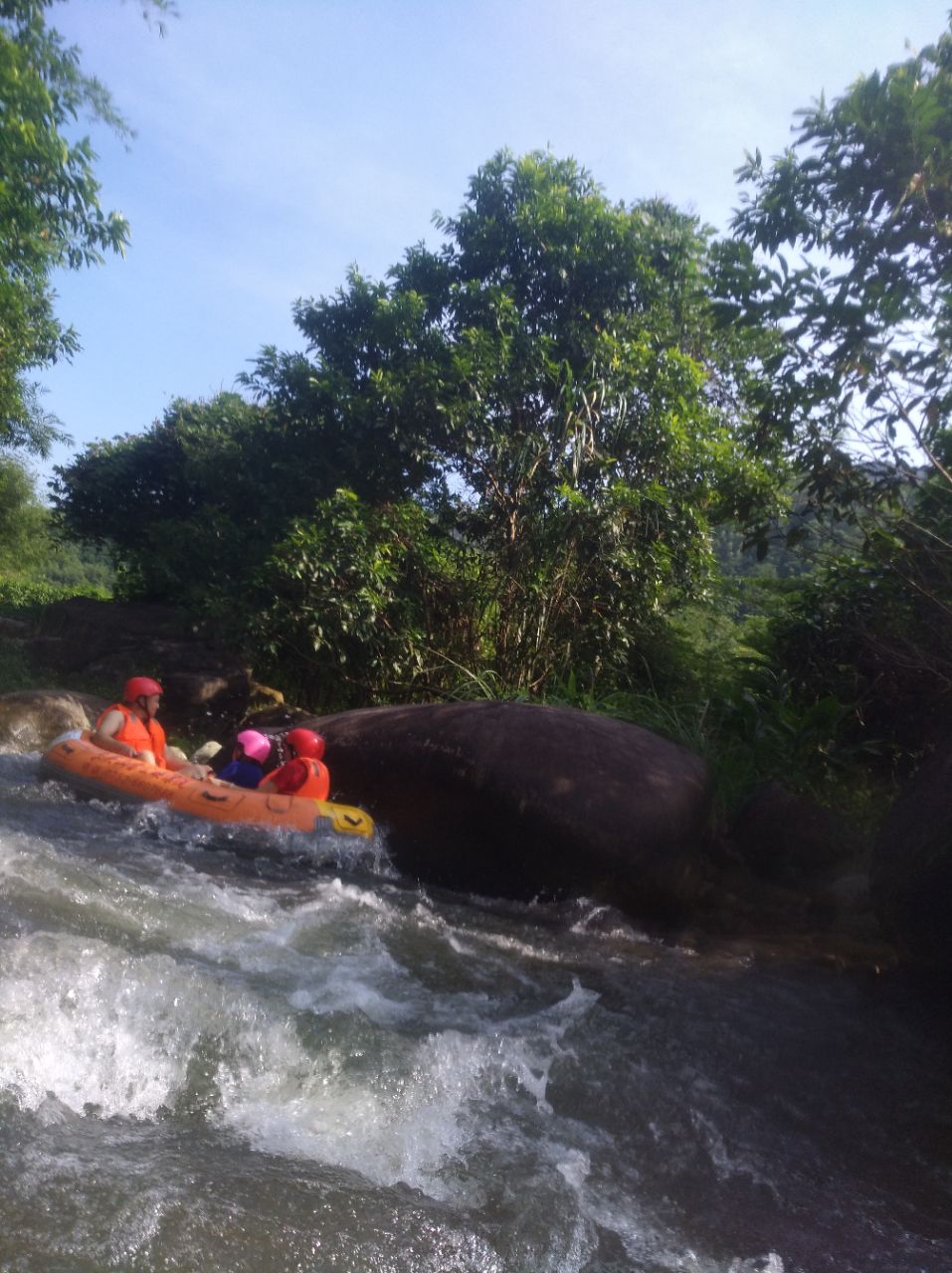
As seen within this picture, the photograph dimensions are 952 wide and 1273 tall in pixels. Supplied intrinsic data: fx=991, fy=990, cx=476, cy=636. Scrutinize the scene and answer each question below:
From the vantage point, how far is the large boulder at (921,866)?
4945 millimetres

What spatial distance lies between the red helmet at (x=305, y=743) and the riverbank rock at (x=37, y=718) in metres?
3.35

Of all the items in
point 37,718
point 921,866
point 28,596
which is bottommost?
point 37,718

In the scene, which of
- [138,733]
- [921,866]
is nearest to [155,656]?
[138,733]

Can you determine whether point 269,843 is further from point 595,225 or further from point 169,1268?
point 595,225

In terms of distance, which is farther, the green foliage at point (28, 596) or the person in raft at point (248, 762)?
the green foliage at point (28, 596)

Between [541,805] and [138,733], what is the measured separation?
Answer: 3.59 meters

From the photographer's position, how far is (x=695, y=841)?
6.37 meters

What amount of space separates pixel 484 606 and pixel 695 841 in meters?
4.91

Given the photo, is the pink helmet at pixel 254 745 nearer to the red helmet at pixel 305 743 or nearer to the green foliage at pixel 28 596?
the red helmet at pixel 305 743

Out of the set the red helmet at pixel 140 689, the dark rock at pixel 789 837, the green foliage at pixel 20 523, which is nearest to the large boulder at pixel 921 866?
the dark rock at pixel 789 837

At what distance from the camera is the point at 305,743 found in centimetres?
727

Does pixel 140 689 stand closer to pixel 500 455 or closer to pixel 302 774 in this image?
pixel 302 774

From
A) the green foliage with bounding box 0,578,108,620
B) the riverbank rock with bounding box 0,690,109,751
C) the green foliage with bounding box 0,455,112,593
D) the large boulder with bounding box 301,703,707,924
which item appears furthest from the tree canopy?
the green foliage with bounding box 0,455,112,593

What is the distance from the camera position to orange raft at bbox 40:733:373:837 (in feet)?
22.0
